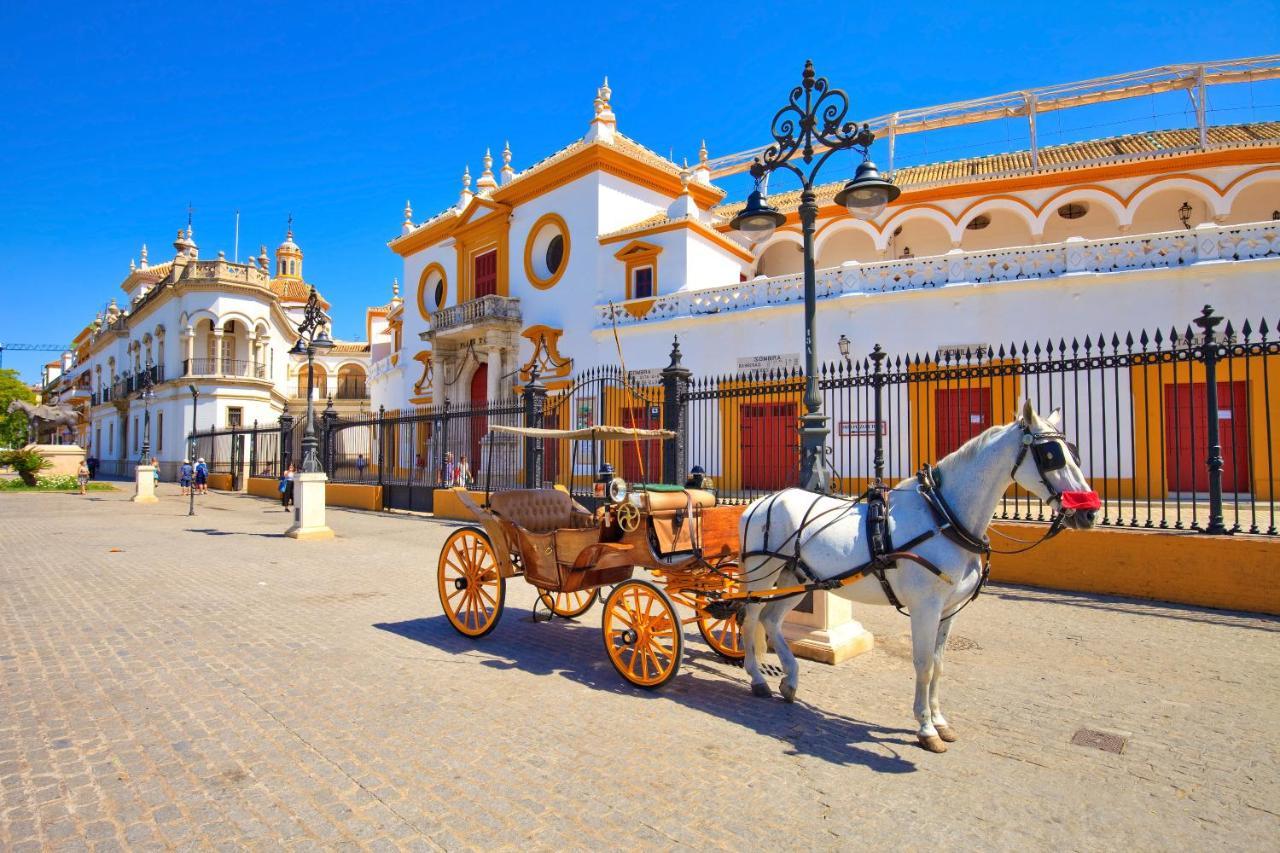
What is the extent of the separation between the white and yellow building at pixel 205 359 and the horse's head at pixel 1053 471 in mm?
36635

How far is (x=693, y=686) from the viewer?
494 cm

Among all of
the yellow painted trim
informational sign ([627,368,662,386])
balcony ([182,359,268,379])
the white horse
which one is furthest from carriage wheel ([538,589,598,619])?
balcony ([182,359,268,379])

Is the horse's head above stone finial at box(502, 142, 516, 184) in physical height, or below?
below

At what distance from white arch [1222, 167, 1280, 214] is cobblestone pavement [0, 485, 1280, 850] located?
18.1 meters

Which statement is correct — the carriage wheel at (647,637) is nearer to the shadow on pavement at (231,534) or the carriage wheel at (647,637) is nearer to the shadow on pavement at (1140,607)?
the shadow on pavement at (1140,607)

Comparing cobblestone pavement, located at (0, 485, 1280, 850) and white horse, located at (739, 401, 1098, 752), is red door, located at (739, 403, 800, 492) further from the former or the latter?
white horse, located at (739, 401, 1098, 752)

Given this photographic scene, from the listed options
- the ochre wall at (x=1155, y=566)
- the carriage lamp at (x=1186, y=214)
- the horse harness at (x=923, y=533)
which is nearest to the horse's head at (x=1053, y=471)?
the horse harness at (x=923, y=533)

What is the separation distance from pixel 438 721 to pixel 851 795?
2.34 metres

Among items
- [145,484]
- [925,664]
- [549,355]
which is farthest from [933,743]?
[145,484]

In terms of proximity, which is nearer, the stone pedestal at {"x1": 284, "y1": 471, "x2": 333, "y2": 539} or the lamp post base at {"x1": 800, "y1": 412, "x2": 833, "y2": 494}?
the lamp post base at {"x1": 800, "y1": 412, "x2": 833, "y2": 494}

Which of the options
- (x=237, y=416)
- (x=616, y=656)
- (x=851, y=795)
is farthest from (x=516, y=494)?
(x=237, y=416)

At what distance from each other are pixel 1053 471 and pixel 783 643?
1.96 metres

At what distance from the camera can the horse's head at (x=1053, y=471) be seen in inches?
146

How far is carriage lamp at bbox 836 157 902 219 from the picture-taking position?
6.34m
